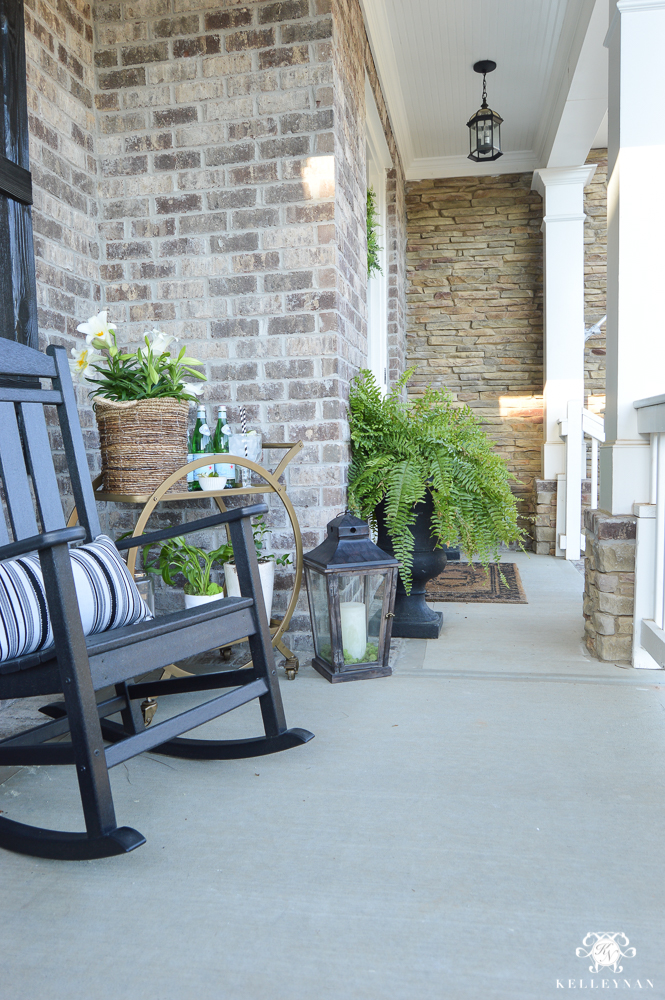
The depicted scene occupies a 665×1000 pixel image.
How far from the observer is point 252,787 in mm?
1497

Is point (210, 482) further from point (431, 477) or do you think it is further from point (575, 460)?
point (575, 460)

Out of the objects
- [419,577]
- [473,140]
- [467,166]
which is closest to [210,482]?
[419,577]

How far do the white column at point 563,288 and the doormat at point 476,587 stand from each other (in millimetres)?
1134

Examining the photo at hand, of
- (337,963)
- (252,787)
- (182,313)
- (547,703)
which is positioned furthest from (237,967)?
(182,313)

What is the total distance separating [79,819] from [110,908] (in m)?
0.30

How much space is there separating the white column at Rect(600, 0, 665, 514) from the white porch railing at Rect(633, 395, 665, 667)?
0.06 metres

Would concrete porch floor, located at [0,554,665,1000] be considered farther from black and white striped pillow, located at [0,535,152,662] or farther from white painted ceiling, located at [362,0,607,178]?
white painted ceiling, located at [362,0,607,178]

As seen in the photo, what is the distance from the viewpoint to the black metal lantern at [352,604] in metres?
2.13

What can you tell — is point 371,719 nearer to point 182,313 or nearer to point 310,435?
point 310,435

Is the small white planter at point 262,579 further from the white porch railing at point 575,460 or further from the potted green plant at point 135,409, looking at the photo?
the white porch railing at point 575,460

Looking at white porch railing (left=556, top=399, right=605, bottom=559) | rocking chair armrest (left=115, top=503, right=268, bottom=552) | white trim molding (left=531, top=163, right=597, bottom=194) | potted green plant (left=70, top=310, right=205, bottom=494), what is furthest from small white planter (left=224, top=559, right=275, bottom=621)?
white trim molding (left=531, top=163, right=597, bottom=194)

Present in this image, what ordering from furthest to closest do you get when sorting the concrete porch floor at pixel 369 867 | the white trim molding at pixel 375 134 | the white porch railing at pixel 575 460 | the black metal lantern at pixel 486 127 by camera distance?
1. the white porch railing at pixel 575 460
2. the black metal lantern at pixel 486 127
3. the white trim molding at pixel 375 134
4. the concrete porch floor at pixel 369 867

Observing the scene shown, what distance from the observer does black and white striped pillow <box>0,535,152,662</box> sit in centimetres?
134

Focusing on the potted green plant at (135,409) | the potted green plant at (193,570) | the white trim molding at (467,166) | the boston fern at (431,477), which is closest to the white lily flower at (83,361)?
the potted green plant at (135,409)
